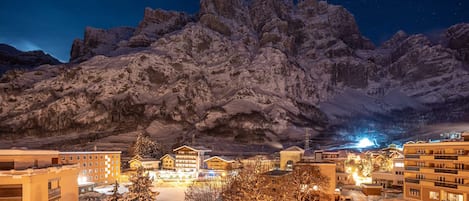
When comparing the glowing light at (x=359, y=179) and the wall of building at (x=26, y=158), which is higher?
the wall of building at (x=26, y=158)

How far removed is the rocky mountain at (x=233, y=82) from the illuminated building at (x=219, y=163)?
50.4ft

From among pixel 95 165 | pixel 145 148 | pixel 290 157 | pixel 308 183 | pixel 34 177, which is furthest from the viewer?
pixel 145 148

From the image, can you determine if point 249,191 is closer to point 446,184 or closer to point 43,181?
point 43,181

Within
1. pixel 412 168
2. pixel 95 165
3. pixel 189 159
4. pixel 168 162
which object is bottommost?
pixel 168 162

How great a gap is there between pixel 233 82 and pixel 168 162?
40203 mm

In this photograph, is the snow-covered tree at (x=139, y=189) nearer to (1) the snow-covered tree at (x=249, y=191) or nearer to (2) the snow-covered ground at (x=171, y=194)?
(1) the snow-covered tree at (x=249, y=191)

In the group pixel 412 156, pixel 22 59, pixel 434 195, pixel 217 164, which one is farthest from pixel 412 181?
pixel 22 59

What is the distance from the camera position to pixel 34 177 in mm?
15320

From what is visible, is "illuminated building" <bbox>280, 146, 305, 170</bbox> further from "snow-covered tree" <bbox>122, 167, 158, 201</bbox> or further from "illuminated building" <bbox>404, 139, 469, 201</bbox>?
"snow-covered tree" <bbox>122, 167, 158, 201</bbox>

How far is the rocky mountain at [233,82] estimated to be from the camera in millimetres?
78688

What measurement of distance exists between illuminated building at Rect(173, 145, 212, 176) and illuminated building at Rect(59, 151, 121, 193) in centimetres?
854

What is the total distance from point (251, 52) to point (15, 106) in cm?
5804

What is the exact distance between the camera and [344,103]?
107938 mm

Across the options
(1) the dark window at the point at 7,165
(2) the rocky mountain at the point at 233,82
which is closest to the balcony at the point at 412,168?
(1) the dark window at the point at 7,165
